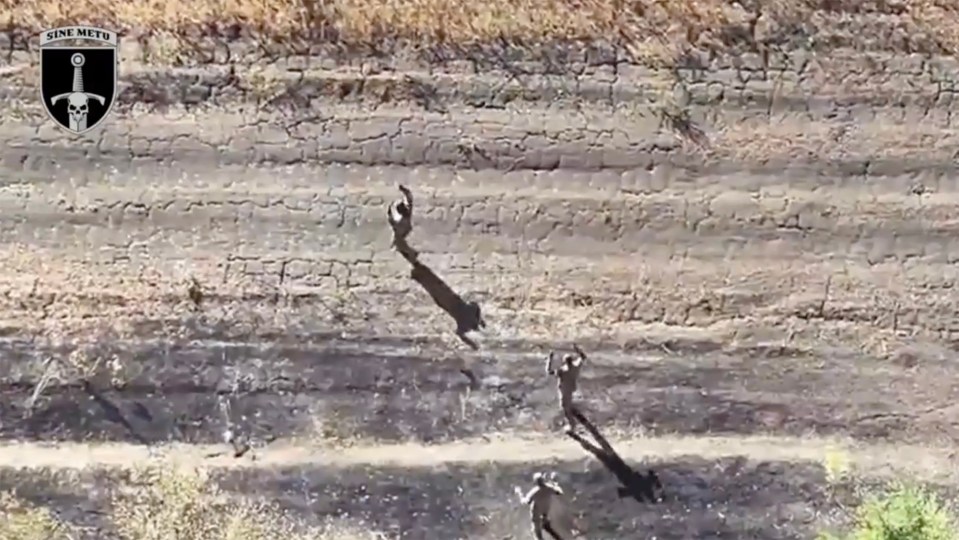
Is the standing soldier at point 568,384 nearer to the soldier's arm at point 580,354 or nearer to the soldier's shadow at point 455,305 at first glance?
the soldier's arm at point 580,354

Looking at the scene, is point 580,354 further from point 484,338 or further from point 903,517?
point 903,517

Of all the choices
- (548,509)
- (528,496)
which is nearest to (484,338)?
(528,496)

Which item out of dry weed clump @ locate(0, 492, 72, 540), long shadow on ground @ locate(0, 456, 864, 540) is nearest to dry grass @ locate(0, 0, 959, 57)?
long shadow on ground @ locate(0, 456, 864, 540)

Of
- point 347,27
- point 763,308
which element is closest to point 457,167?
point 347,27

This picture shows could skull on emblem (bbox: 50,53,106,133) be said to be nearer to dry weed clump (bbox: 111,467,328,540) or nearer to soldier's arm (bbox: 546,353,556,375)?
dry weed clump (bbox: 111,467,328,540)

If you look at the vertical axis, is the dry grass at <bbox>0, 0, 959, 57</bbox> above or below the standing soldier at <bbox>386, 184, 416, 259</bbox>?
above

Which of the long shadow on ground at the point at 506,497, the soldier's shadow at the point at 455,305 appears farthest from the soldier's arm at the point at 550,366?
the long shadow on ground at the point at 506,497
